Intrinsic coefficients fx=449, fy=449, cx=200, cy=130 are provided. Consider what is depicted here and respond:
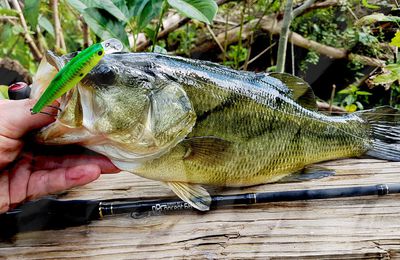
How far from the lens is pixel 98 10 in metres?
1.37

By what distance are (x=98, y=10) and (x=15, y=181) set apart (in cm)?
63

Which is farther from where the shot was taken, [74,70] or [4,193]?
[4,193]

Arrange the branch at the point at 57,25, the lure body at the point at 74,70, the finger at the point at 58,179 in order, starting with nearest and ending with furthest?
the lure body at the point at 74,70, the finger at the point at 58,179, the branch at the point at 57,25

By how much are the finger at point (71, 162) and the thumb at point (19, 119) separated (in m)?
0.11

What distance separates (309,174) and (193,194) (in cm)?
33

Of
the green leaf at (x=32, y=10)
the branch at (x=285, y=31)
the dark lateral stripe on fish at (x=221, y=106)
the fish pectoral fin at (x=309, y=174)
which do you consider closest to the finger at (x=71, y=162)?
the dark lateral stripe on fish at (x=221, y=106)

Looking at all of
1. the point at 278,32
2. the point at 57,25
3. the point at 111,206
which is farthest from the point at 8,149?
the point at 278,32

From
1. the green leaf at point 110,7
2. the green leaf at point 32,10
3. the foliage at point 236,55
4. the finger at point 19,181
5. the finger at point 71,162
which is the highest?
the green leaf at point 32,10

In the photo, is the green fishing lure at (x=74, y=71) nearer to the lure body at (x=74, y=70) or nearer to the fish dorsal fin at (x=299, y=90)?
the lure body at (x=74, y=70)

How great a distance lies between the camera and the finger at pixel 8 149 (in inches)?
34.9

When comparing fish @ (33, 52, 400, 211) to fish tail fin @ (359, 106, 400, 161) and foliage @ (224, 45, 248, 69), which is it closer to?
fish tail fin @ (359, 106, 400, 161)

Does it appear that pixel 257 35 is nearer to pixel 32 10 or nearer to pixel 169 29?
pixel 169 29

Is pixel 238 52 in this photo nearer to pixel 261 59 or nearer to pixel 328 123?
pixel 261 59

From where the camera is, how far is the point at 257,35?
2535mm
